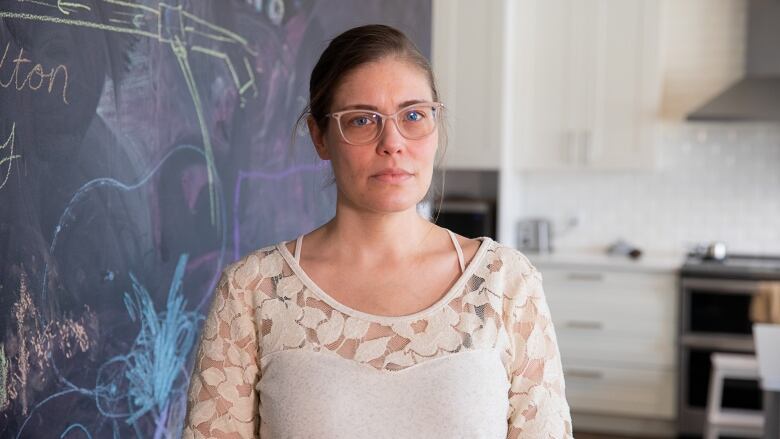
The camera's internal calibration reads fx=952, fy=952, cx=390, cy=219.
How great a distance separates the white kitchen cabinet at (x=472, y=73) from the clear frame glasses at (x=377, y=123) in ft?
12.3

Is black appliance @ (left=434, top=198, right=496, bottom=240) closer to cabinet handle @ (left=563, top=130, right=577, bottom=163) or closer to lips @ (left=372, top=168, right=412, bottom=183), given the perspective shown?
cabinet handle @ (left=563, top=130, right=577, bottom=163)

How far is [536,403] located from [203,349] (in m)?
0.45

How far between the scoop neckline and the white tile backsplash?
3956 millimetres

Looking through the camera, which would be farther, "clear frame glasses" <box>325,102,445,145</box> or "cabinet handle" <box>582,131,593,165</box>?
"cabinet handle" <box>582,131,593,165</box>

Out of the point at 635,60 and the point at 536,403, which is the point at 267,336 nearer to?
the point at 536,403

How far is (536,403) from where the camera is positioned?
1265 mm

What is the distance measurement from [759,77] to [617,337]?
149cm

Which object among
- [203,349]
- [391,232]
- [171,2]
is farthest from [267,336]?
[171,2]

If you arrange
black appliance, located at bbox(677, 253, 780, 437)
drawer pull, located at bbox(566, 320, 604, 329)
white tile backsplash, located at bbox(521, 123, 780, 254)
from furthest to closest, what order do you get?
white tile backsplash, located at bbox(521, 123, 780, 254) < drawer pull, located at bbox(566, 320, 604, 329) < black appliance, located at bbox(677, 253, 780, 437)

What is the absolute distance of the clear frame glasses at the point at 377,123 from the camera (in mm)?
1268

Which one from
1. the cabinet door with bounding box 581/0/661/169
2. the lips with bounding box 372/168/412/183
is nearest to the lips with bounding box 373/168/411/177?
the lips with bounding box 372/168/412/183

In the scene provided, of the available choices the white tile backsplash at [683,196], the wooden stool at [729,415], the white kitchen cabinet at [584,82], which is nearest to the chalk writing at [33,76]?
the wooden stool at [729,415]

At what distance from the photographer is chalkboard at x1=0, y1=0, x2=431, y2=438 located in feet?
4.42

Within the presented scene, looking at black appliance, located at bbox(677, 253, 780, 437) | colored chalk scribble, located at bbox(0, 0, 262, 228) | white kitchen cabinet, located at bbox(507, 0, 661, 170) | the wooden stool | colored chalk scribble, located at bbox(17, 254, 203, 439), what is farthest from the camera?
white kitchen cabinet, located at bbox(507, 0, 661, 170)
